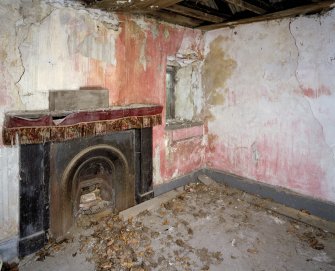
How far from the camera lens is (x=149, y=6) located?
11.0ft

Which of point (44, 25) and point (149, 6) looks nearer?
point (44, 25)

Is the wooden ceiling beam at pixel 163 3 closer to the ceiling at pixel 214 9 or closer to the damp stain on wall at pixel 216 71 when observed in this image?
the ceiling at pixel 214 9

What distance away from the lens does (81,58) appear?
3398 mm

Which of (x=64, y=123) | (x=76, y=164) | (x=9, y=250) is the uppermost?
(x=64, y=123)

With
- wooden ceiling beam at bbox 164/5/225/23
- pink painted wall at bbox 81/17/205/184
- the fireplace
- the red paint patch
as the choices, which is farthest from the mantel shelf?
the red paint patch

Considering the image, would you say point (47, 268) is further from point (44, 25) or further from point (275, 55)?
point (275, 55)

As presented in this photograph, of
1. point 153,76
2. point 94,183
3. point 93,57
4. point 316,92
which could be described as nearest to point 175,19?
point 153,76

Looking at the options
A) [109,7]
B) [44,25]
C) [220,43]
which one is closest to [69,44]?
[44,25]

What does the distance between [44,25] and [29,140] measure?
4.46 feet

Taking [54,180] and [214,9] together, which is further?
[214,9]

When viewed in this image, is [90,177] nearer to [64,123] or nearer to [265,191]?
[64,123]

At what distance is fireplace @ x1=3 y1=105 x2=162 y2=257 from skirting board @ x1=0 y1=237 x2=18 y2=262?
0.20 ft

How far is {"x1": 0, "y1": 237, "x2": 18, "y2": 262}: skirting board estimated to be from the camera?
290 cm

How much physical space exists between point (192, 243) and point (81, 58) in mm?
2817
